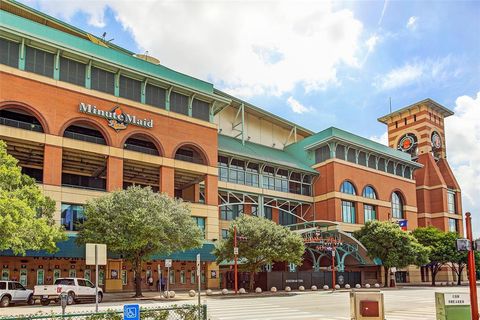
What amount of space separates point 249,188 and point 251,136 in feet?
43.1

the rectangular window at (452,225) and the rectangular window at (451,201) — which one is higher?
the rectangular window at (451,201)

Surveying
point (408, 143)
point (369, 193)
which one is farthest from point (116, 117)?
point (408, 143)

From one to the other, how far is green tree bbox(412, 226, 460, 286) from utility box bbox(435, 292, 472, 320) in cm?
Answer: 5830

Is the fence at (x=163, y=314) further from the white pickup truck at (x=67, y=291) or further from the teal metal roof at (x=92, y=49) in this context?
the teal metal roof at (x=92, y=49)

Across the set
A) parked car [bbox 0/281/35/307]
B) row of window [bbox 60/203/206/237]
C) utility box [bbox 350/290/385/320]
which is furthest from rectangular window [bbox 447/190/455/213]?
utility box [bbox 350/290/385/320]

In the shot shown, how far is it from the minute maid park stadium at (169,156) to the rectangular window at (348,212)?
0.15 meters

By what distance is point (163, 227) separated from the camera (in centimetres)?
3675

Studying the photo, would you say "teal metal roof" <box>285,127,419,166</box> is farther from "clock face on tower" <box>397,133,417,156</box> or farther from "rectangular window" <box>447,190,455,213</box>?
"rectangular window" <box>447,190,455,213</box>

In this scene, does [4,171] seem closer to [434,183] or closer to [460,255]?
[460,255]

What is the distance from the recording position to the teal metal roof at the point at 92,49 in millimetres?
42438

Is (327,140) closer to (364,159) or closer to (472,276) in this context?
(364,159)

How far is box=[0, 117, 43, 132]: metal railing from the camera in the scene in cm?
4241

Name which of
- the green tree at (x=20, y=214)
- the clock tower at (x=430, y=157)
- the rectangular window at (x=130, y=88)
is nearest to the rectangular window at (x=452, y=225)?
the clock tower at (x=430, y=157)

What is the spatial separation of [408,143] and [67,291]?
3119 inches
